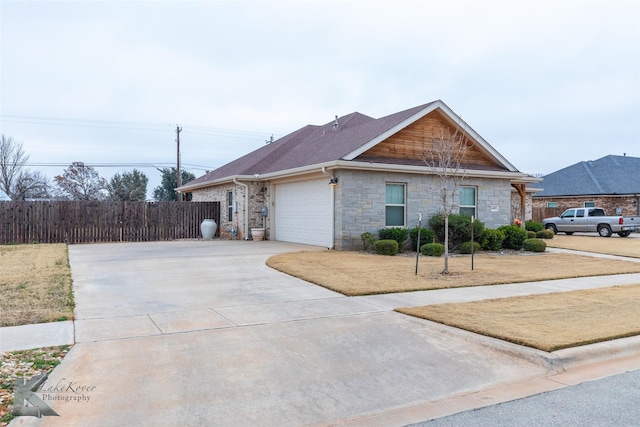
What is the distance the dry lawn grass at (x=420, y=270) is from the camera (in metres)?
9.41

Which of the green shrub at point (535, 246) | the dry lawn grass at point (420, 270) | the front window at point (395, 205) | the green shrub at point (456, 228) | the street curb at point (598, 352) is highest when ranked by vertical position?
the front window at point (395, 205)

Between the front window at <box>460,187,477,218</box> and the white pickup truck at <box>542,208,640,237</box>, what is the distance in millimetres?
11152

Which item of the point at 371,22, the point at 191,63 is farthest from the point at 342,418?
the point at 191,63

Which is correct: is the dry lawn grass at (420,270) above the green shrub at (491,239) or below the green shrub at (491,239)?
below

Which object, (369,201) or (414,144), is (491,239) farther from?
(369,201)

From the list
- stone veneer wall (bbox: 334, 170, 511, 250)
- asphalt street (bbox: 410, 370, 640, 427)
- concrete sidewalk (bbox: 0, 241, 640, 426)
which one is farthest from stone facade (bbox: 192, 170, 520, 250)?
asphalt street (bbox: 410, 370, 640, 427)

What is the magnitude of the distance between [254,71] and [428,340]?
16.3m

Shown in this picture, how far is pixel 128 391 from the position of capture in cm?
411

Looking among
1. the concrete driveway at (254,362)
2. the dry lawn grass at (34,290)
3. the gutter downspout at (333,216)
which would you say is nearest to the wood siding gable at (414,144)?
the gutter downspout at (333,216)

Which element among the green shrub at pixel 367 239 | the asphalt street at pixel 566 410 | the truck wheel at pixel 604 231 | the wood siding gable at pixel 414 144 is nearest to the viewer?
the asphalt street at pixel 566 410

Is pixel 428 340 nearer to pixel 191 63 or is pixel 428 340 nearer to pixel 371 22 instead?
pixel 371 22

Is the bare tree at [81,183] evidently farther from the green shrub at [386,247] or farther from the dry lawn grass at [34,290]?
the green shrub at [386,247]

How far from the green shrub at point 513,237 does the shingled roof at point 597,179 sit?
1884 centimetres

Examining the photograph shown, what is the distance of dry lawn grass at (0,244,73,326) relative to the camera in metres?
6.48
